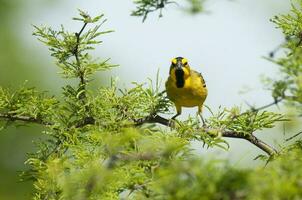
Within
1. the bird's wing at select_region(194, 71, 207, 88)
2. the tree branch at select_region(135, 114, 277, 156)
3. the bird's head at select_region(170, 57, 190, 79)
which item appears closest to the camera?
the tree branch at select_region(135, 114, 277, 156)

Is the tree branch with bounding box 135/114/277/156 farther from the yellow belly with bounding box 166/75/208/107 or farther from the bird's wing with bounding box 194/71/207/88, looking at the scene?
the bird's wing with bounding box 194/71/207/88

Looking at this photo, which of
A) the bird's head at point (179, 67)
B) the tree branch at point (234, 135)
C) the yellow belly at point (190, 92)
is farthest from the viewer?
the bird's head at point (179, 67)

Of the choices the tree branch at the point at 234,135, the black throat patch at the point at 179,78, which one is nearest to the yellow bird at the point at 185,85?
the black throat patch at the point at 179,78

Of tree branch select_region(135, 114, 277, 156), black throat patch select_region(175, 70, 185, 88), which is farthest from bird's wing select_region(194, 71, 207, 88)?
tree branch select_region(135, 114, 277, 156)

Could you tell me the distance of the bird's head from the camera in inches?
149

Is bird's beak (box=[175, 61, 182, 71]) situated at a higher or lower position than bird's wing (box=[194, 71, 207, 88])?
higher

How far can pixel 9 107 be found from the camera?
2510 mm

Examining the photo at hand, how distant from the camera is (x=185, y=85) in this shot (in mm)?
3785

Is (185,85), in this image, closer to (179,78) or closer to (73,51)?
(179,78)

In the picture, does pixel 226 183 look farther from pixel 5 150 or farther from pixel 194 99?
pixel 5 150

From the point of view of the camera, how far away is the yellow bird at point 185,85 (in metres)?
3.71

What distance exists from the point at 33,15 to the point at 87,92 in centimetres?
1243

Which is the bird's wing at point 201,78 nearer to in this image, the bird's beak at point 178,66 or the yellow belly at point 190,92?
the yellow belly at point 190,92

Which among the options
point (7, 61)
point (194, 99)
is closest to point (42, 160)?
point (194, 99)
